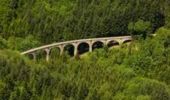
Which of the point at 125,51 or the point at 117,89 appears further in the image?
the point at 125,51

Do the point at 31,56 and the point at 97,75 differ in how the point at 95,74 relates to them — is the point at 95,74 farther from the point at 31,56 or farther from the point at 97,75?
the point at 31,56

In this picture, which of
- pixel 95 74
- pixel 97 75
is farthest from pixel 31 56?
pixel 97 75

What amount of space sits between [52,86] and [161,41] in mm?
37590

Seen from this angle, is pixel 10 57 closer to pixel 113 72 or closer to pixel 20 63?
pixel 20 63

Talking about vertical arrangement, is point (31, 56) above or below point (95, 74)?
below

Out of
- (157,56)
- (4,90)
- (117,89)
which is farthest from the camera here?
(157,56)

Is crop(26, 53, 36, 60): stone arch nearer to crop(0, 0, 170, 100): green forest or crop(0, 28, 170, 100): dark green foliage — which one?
crop(0, 0, 170, 100): green forest

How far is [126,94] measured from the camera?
552ft

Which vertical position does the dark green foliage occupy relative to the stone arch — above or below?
above

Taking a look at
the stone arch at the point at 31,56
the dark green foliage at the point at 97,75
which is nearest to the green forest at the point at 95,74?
the dark green foliage at the point at 97,75

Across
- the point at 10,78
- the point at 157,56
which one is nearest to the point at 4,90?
the point at 10,78

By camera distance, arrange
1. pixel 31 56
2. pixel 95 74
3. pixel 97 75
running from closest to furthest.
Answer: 1. pixel 97 75
2. pixel 95 74
3. pixel 31 56

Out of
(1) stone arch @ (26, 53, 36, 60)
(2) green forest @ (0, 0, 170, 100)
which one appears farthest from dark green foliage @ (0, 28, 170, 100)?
(1) stone arch @ (26, 53, 36, 60)

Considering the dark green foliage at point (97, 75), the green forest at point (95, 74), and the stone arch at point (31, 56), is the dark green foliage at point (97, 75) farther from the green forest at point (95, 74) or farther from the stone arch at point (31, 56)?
the stone arch at point (31, 56)
